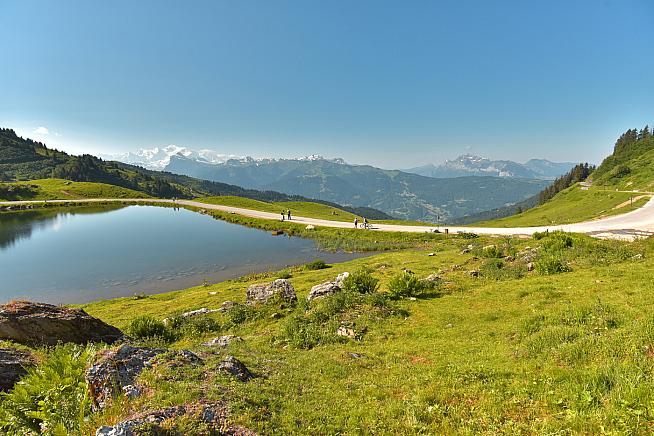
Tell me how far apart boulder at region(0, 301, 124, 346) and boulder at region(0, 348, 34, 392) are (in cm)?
217

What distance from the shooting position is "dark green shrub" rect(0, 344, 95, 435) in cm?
745

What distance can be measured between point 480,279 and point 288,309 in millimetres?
→ 14686

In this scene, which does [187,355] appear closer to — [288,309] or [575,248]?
[288,309]

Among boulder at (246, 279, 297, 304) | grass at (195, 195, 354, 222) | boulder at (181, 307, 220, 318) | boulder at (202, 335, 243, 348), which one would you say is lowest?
boulder at (181, 307, 220, 318)

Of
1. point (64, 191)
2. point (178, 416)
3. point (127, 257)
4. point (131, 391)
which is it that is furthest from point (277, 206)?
point (64, 191)

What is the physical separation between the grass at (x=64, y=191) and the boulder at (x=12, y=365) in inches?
7303

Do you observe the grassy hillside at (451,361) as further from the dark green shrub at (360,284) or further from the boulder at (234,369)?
the dark green shrub at (360,284)

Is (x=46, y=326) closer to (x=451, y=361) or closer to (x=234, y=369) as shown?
(x=234, y=369)

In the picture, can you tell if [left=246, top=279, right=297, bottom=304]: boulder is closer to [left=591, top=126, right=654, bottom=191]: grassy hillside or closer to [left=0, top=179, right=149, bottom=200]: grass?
[left=591, top=126, right=654, bottom=191]: grassy hillside

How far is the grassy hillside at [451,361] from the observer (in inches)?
294

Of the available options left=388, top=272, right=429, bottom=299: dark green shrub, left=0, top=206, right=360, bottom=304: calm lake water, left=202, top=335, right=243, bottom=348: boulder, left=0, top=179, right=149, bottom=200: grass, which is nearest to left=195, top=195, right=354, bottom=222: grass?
left=0, top=206, right=360, bottom=304: calm lake water

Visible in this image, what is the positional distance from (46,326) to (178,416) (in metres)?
13.0

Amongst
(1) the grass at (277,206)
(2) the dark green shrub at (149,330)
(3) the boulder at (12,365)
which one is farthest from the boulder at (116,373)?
(1) the grass at (277,206)

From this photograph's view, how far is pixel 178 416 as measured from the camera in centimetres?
702
